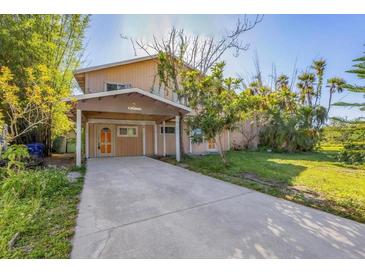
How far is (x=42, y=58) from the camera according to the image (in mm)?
10883

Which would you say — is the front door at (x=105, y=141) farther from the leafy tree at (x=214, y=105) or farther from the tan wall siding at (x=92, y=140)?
the leafy tree at (x=214, y=105)

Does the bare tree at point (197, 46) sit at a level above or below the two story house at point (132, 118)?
above

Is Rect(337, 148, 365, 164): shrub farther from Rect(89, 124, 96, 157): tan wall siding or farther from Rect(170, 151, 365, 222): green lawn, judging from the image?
Rect(89, 124, 96, 157): tan wall siding

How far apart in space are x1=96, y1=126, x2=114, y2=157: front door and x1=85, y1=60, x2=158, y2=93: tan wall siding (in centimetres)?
253

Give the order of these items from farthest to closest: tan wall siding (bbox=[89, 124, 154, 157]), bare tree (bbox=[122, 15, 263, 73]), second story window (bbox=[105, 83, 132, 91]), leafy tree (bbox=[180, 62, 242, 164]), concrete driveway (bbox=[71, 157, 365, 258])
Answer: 1. second story window (bbox=[105, 83, 132, 91])
2. tan wall siding (bbox=[89, 124, 154, 157])
3. bare tree (bbox=[122, 15, 263, 73])
4. leafy tree (bbox=[180, 62, 242, 164])
5. concrete driveway (bbox=[71, 157, 365, 258])

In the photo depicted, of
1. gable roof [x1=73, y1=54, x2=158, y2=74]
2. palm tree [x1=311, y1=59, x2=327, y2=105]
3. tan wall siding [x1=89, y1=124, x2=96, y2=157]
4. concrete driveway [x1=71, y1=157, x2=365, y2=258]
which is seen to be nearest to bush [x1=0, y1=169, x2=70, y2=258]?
concrete driveway [x1=71, y1=157, x2=365, y2=258]

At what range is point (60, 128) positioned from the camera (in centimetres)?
1254

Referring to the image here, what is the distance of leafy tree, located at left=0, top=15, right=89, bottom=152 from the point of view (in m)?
9.52

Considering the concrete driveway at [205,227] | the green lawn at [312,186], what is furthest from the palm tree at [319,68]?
the concrete driveway at [205,227]

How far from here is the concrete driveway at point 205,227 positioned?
2701 mm
